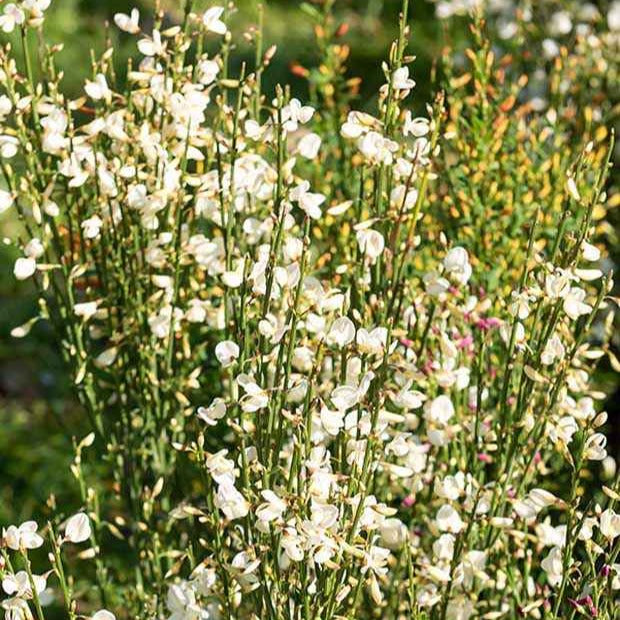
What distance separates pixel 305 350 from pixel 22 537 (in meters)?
0.43

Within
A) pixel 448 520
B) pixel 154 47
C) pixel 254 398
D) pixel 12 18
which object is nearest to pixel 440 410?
pixel 448 520

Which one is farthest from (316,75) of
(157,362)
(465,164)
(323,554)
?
(323,554)

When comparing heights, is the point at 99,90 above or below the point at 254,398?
above

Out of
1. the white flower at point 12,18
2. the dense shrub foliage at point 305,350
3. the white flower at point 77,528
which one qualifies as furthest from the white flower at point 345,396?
the white flower at point 12,18

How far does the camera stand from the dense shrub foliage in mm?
1398

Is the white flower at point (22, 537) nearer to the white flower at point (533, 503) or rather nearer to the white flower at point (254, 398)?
the white flower at point (254, 398)

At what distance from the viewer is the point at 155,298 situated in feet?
5.67

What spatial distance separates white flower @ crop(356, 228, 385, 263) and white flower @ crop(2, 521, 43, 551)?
0.52 m

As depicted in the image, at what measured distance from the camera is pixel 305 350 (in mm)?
1554

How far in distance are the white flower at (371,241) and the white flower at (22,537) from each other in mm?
524

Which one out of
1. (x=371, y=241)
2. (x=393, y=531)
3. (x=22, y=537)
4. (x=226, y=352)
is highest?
(x=371, y=241)

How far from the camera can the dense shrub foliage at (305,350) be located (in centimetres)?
140

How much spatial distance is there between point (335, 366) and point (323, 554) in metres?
0.46

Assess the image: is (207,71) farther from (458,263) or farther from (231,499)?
(231,499)
